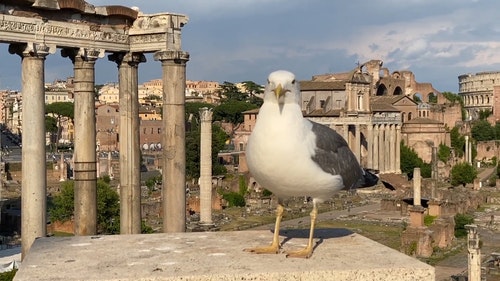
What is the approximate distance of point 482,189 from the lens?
49.3 metres

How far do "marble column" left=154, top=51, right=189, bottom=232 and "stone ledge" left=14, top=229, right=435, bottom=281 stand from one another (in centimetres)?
524

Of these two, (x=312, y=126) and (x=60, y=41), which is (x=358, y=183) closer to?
(x=312, y=126)

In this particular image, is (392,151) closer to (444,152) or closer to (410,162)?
(410,162)

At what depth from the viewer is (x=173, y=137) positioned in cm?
1012

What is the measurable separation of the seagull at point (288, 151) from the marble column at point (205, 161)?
51.8ft

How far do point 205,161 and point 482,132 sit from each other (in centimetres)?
5916

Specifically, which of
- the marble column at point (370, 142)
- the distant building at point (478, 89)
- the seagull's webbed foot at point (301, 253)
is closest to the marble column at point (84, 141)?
the seagull's webbed foot at point (301, 253)

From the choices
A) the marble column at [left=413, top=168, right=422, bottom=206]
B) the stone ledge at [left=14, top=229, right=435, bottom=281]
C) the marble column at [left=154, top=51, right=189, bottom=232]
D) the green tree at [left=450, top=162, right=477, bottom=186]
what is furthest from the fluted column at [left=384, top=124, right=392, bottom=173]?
the stone ledge at [left=14, top=229, right=435, bottom=281]

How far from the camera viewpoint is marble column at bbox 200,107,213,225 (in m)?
20.3

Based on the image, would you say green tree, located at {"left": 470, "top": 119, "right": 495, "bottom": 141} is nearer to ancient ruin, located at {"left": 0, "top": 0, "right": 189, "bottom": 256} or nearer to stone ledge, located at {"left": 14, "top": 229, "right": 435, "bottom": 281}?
ancient ruin, located at {"left": 0, "top": 0, "right": 189, "bottom": 256}

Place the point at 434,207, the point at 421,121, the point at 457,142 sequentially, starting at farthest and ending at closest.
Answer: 1. the point at 457,142
2. the point at 421,121
3. the point at 434,207

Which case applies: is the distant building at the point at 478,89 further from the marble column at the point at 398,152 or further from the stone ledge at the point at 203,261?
the stone ledge at the point at 203,261

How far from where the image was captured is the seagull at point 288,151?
13.7ft

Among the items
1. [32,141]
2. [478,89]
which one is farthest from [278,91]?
[478,89]
